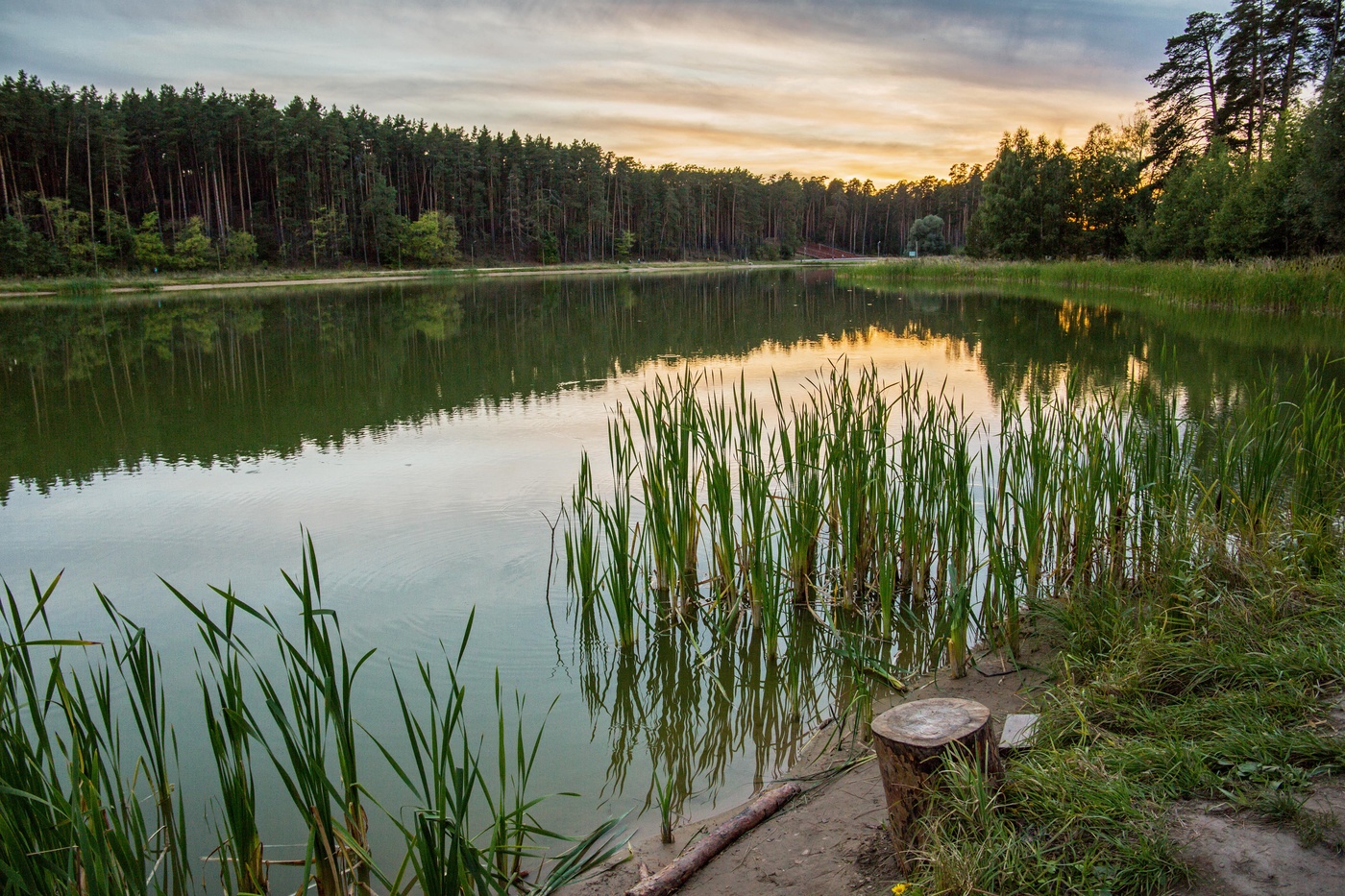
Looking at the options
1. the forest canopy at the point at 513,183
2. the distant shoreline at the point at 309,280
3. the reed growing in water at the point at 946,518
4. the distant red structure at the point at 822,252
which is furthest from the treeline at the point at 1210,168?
the distant red structure at the point at 822,252

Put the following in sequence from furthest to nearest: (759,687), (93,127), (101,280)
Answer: (93,127), (101,280), (759,687)

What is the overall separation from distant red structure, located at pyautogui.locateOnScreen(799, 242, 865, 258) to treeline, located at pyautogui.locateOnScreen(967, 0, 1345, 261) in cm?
5568

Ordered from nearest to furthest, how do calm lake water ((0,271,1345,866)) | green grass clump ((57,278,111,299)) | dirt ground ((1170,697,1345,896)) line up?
dirt ground ((1170,697,1345,896))
calm lake water ((0,271,1345,866))
green grass clump ((57,278,111,299))

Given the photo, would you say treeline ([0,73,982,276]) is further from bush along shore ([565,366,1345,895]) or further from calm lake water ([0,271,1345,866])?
bush along shore ([565,366,1345,895])

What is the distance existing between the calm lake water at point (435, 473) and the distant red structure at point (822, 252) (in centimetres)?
8300

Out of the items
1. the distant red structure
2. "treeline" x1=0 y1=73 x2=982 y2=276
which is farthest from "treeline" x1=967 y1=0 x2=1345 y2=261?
the distant red structure

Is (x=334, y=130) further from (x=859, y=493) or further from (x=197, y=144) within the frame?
(x=859, y=493)

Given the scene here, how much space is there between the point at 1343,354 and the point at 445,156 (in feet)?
187

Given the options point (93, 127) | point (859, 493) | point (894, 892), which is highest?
point (93, 127)

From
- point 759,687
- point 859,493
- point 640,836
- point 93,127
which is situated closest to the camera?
point 640,836

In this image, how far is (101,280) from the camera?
32000 mm

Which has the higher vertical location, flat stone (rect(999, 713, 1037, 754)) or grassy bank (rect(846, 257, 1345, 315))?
grassy bank (rect(846, 257, 1345, 315))

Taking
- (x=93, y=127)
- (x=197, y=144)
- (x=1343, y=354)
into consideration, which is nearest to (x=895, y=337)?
(x=1343, y=354)

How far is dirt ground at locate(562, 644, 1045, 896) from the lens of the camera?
2.12 m
